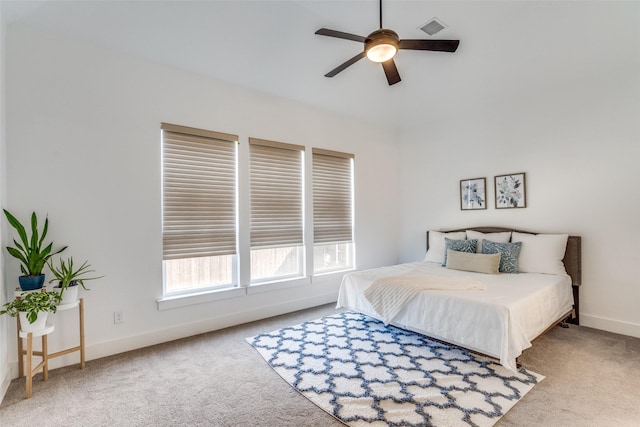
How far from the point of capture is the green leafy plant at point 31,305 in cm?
216

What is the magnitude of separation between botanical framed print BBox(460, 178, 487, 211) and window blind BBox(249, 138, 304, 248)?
8.26 feet

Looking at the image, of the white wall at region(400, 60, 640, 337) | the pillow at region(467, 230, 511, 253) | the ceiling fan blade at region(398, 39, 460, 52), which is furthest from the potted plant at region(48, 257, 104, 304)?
the white wall at region(400, 60, 640, 337)

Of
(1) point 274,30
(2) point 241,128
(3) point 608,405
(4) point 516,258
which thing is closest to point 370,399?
(3) point 608,405

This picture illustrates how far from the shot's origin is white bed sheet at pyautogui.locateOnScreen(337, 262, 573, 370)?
7.60ft

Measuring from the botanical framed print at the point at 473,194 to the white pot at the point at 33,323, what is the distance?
4.99 metres

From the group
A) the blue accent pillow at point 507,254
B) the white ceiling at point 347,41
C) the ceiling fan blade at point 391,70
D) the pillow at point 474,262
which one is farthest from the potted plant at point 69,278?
the blue accent pillow at point 507,254

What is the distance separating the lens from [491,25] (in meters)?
3.12

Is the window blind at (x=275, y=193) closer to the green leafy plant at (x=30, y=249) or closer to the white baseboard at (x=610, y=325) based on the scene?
the green leafy plant at (x=30, y=249)

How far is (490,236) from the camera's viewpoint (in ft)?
13.3

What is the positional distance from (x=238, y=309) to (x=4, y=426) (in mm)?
1998

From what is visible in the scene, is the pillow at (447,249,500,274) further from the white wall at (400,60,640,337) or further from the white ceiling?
the white ceiling

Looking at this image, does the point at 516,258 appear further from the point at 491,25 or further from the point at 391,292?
the point at 491,25

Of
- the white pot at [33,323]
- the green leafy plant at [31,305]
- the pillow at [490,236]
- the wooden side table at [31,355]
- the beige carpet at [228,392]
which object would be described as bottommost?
the beige carpet at [228,392]

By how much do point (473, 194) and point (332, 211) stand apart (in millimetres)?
2141
